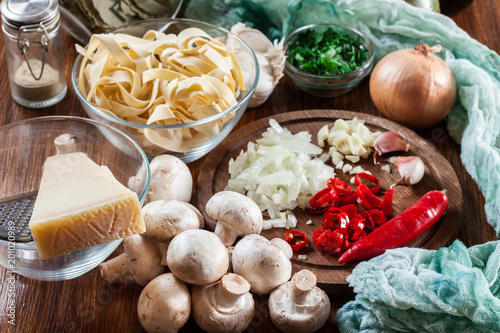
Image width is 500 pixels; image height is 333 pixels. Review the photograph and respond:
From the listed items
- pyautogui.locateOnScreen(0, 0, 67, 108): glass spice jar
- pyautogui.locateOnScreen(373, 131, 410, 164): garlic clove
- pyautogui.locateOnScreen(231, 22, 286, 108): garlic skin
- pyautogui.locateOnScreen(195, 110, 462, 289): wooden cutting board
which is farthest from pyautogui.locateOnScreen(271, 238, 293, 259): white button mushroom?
pyautogui.locateOnScreen(0, 0, 67, 108): glass spice jar

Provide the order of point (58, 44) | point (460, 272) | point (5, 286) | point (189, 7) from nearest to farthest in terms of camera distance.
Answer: point (460, 272)
point (5, 286)
point (58, 44)
point (189, 7)

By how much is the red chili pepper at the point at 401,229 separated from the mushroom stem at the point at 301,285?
0.22 m

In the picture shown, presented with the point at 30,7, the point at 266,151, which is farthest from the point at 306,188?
the point at 30,7

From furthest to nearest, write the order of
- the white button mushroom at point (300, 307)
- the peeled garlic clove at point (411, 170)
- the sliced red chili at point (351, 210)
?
1. the peeled garlic clove at point (411, 170)
2. the sliced red chili at point (351, 210)
3. the white button mushroom at point (300, 307)

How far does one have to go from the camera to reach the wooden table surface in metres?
1.39

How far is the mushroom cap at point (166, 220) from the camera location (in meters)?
1.39

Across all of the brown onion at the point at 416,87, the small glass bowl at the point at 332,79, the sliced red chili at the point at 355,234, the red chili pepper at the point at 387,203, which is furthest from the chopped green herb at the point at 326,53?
the sliced red chili at the point at 355,234

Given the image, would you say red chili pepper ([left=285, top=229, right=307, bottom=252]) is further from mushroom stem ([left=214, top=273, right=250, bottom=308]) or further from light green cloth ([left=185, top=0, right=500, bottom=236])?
light green cloth ([left=185, top=0, right=500, bottom=236])

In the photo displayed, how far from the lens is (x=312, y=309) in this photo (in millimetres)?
1314

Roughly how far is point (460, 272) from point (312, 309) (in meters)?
0.33

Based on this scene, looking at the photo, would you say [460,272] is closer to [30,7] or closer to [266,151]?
[266,151]

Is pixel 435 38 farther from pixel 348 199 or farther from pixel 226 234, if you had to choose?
pixel 226 234

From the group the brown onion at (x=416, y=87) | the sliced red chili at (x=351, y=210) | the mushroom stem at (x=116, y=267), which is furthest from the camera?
the brown onion at (x=416, y=87)

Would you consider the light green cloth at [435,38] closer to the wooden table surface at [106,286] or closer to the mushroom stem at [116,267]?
the wooden table surface at [106,286]
